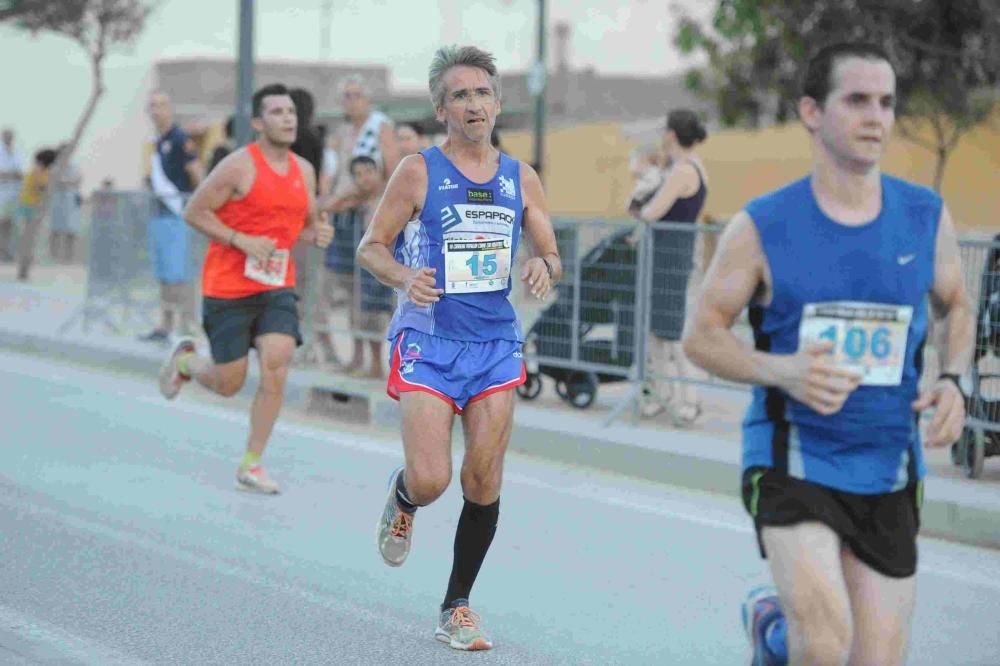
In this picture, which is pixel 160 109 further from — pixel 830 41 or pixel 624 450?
pixel 830 41

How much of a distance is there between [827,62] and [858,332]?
0.66 metres

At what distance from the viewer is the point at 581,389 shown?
1111 centimetres

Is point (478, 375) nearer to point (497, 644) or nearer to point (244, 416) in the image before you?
point (497, 644)

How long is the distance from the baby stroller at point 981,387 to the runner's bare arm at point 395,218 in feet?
13.1

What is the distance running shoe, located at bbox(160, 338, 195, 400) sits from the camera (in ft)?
31.1

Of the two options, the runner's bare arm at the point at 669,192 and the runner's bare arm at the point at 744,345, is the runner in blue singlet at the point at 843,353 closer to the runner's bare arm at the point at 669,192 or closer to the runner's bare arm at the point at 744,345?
the runner's bare arm at the point at 744,345

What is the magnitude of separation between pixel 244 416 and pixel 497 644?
5.60 meters

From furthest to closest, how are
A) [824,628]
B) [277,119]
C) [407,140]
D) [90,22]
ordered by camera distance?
[90,22] → [407,140] → [277,119] → [824,628]

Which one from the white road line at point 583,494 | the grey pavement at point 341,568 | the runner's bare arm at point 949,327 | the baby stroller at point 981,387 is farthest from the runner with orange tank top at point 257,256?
the runner's bare arm at point 949,327

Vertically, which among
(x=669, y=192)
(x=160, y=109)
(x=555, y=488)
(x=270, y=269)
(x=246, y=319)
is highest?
(x=160, y=109)

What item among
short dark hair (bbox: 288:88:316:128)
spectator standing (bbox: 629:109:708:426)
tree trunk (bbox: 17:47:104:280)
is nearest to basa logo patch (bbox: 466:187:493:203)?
spectator standing (bbox: 629:109:708:426)

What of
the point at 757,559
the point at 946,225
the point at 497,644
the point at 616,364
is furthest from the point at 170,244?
the point at 946,225

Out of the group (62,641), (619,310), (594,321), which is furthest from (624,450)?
(62,641)

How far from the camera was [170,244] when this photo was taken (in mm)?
13852
